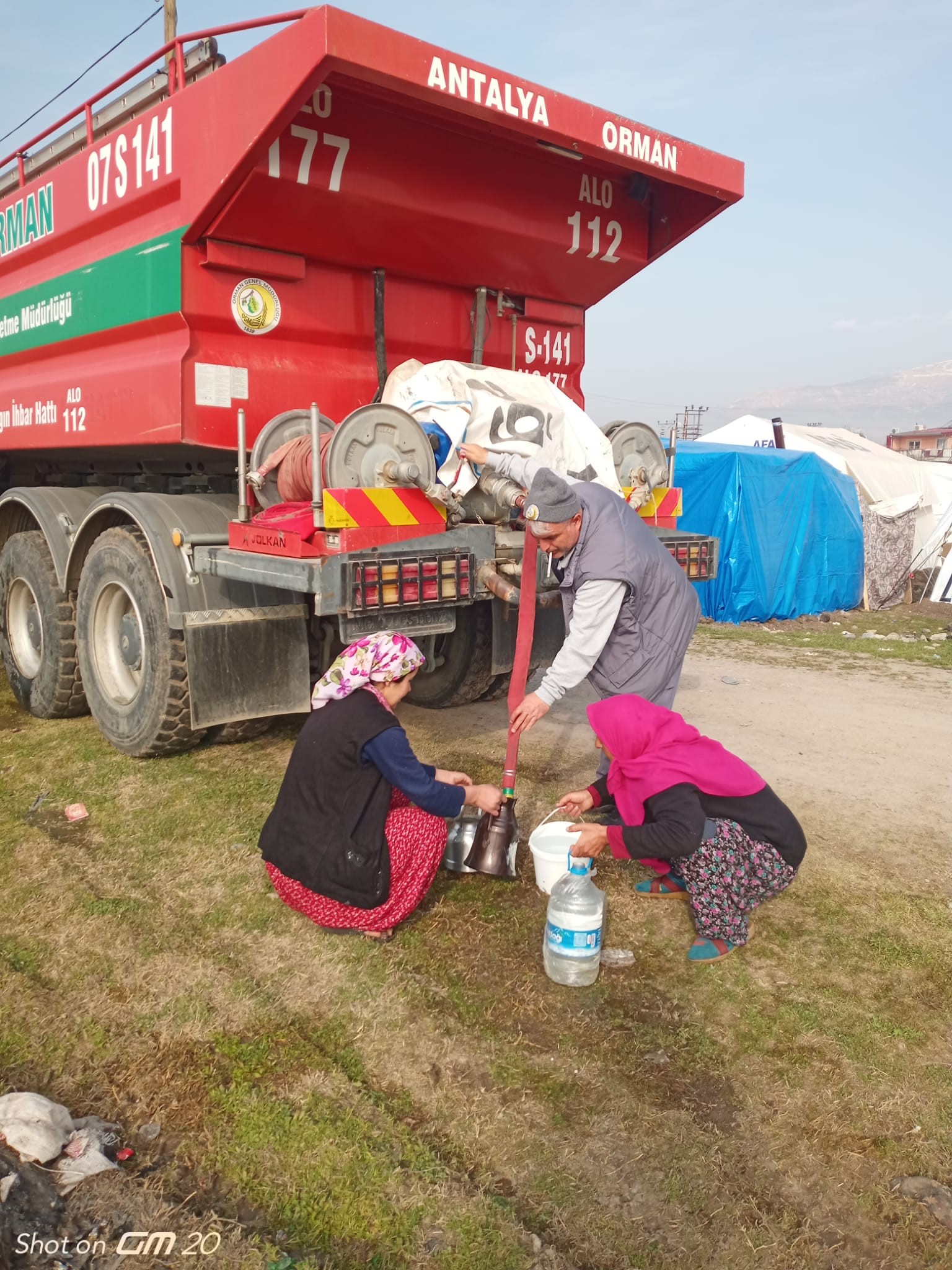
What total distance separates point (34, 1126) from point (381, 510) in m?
2.16

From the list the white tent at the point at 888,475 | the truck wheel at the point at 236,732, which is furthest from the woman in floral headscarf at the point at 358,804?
the white tent at the point at 888,475

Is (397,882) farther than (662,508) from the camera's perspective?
No

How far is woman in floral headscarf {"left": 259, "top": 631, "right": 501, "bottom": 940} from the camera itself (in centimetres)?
277

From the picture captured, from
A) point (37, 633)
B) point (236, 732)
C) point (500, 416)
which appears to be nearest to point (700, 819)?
point (500, 416)

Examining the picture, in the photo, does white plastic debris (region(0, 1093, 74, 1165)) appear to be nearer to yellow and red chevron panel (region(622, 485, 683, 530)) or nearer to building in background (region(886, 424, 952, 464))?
yellow and red chevron panel (region(622, 485, 683, 530))

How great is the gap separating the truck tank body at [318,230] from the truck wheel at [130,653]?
599 millimetres

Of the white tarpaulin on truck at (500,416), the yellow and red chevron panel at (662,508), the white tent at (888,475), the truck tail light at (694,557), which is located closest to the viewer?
the white tarpaulin on truck at (500,416)

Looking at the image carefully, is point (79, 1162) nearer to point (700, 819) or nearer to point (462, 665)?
point (700, 819)

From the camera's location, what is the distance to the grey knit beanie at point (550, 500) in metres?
3.22

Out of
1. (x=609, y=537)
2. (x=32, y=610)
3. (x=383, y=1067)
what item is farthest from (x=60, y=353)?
(x=383, y=1067)

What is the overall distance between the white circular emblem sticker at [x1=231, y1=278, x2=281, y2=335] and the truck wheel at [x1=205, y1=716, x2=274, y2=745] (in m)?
1.82

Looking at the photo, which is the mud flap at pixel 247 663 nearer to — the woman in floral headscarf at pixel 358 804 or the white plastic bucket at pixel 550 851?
the woman in floral headscarf at pixel 358 804

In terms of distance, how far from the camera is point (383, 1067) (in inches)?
93.8

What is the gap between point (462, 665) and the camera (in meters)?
5.25
